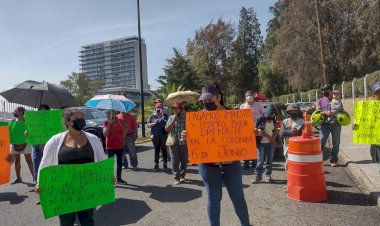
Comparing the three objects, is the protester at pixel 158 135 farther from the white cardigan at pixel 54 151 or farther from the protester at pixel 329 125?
the white cardigan at pixel 54 151

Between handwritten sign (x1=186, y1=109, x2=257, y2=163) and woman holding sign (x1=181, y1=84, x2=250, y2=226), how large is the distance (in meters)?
0.12

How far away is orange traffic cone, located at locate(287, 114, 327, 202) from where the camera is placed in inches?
261

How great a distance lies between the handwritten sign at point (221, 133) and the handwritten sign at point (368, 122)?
310 centimetres

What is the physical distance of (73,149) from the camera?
171 inches

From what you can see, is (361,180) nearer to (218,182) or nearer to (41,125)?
(218,182)

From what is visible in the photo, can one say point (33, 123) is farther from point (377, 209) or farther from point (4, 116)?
point (4, 116)

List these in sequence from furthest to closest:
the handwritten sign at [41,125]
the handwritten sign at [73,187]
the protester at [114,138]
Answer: the protester at [114,138] → the handwritten sign at [41,125] → the handwritten sign at [73,187]

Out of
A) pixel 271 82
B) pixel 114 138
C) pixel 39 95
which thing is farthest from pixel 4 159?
pixel 271 82

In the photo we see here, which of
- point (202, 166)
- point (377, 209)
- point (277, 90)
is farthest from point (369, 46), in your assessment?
point (202, 166)

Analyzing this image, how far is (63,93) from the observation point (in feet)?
27.4

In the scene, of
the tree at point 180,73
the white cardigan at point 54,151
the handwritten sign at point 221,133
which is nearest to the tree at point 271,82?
the tree at point 180,73

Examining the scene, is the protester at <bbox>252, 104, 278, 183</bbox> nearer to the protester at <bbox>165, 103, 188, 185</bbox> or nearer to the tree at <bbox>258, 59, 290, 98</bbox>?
the protester at <bbox>165, 103, 188, 185</bbox>

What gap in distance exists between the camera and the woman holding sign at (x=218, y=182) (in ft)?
15.1

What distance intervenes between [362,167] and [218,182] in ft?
17.9
